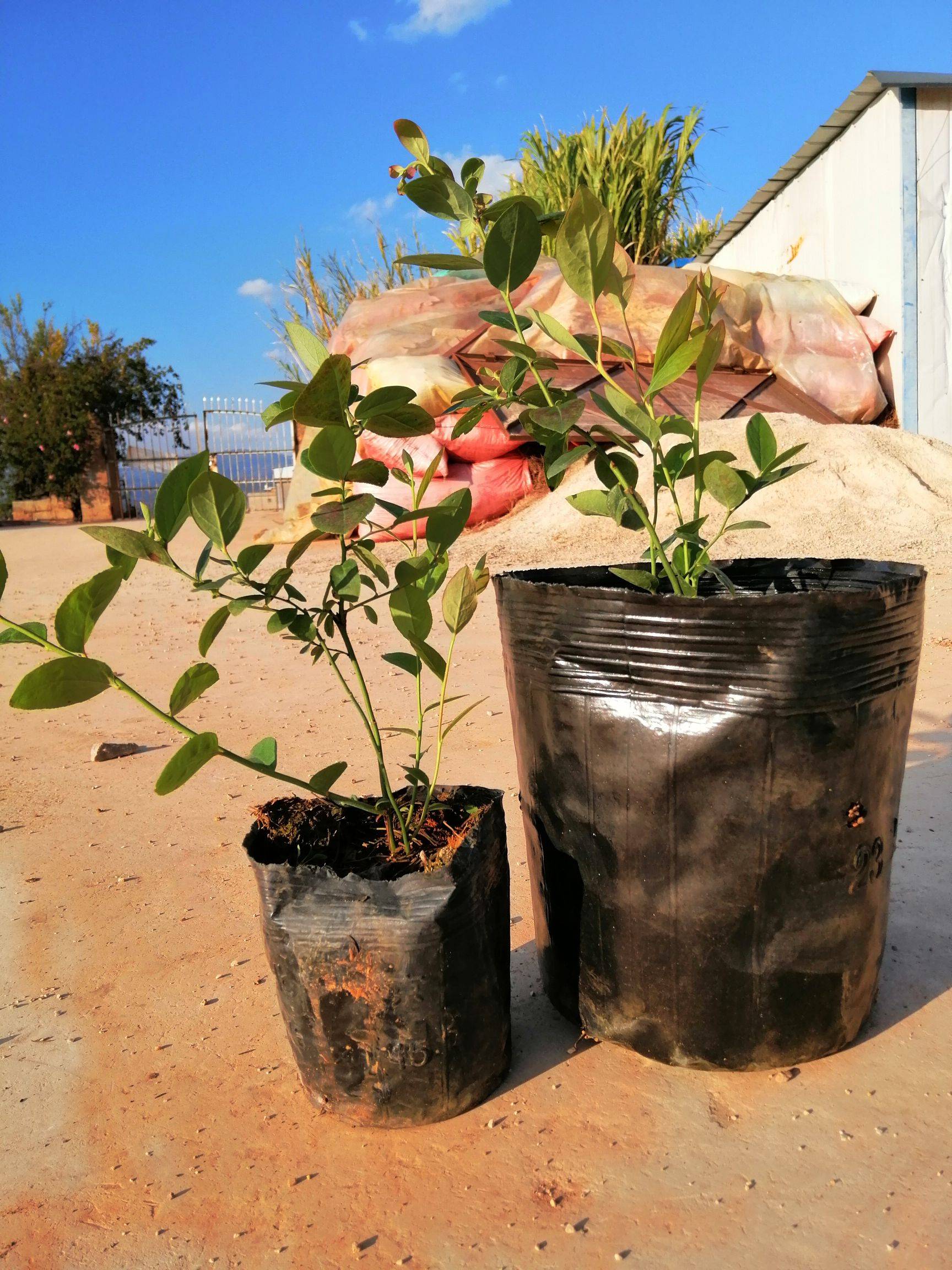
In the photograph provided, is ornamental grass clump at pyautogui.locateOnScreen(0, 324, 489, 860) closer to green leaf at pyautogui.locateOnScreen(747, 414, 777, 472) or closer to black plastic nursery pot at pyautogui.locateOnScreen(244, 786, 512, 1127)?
black plastic nursery pot at pyautogui.locateOnScreen(244, 786, 512, 1127)

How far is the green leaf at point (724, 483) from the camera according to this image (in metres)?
1.19

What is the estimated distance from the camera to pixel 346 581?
1.12 m

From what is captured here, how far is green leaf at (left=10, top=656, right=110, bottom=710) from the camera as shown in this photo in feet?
3.09

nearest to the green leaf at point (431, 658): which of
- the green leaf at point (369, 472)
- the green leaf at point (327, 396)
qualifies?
the green leaf at point (369, 472)

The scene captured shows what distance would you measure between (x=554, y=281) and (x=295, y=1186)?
6509mm

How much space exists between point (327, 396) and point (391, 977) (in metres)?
0.68

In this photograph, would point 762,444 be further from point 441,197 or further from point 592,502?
point 441,197

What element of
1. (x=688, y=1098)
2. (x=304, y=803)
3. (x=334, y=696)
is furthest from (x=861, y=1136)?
(x=334, y=696)

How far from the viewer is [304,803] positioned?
1385 millimetres

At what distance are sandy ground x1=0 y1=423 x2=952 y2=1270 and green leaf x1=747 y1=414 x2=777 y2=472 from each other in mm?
823

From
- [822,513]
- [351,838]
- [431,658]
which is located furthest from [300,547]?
[822,513]

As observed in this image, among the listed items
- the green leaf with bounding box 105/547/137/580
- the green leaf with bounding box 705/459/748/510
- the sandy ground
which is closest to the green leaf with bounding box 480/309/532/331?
the green leaf with bounding box 705/459/748/510

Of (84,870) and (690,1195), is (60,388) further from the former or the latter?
(690,1195)

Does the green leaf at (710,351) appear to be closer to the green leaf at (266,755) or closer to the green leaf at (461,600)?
the green leaf at (461,600)
